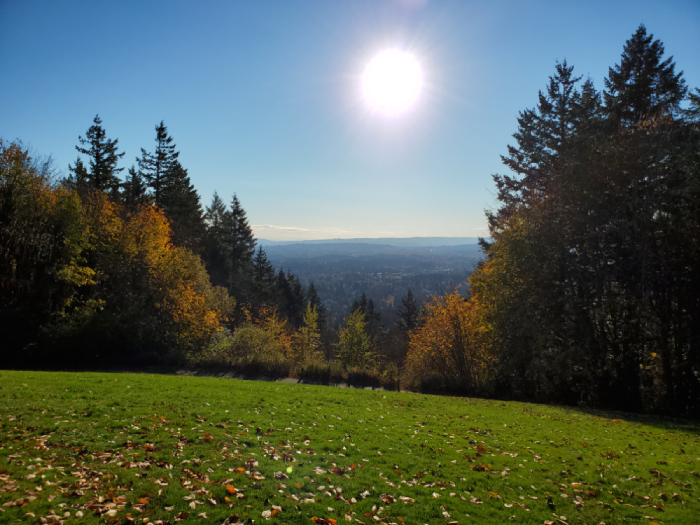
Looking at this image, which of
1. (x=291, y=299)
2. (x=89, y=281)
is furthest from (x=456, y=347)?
(x=291, y=299)

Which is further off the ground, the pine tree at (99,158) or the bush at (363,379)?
the pine tree at (99,158)

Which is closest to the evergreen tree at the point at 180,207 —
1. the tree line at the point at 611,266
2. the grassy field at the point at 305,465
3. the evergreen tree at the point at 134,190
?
the evergreen tree at the point at 134,190

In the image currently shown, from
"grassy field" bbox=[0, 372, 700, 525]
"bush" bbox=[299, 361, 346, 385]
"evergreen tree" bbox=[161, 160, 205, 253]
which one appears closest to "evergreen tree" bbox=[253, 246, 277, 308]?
"evergreen tree" bbox=[161, 160, 205, 253]

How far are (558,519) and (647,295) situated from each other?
15.1 meters

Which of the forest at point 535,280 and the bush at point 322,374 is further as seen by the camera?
the bush at point 322,374

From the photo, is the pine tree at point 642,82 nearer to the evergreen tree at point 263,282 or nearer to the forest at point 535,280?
the forest at point 535,280

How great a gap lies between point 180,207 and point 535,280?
3588 centimetres

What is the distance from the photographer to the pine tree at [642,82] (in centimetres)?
1844

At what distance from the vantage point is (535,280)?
1836 centimetres

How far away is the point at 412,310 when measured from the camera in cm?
6197

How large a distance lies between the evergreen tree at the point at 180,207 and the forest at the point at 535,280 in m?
8.78

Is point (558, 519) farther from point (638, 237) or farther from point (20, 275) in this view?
point (20, 275)

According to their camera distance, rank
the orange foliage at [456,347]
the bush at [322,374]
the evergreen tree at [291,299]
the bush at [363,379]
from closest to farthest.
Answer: the bush at [322,374], the bush at [363,379], the orange foliage at [456,347], the evergreen tree at [291,299]

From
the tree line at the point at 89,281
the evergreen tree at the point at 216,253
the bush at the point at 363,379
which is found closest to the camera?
the tree line at the point at 89,281
